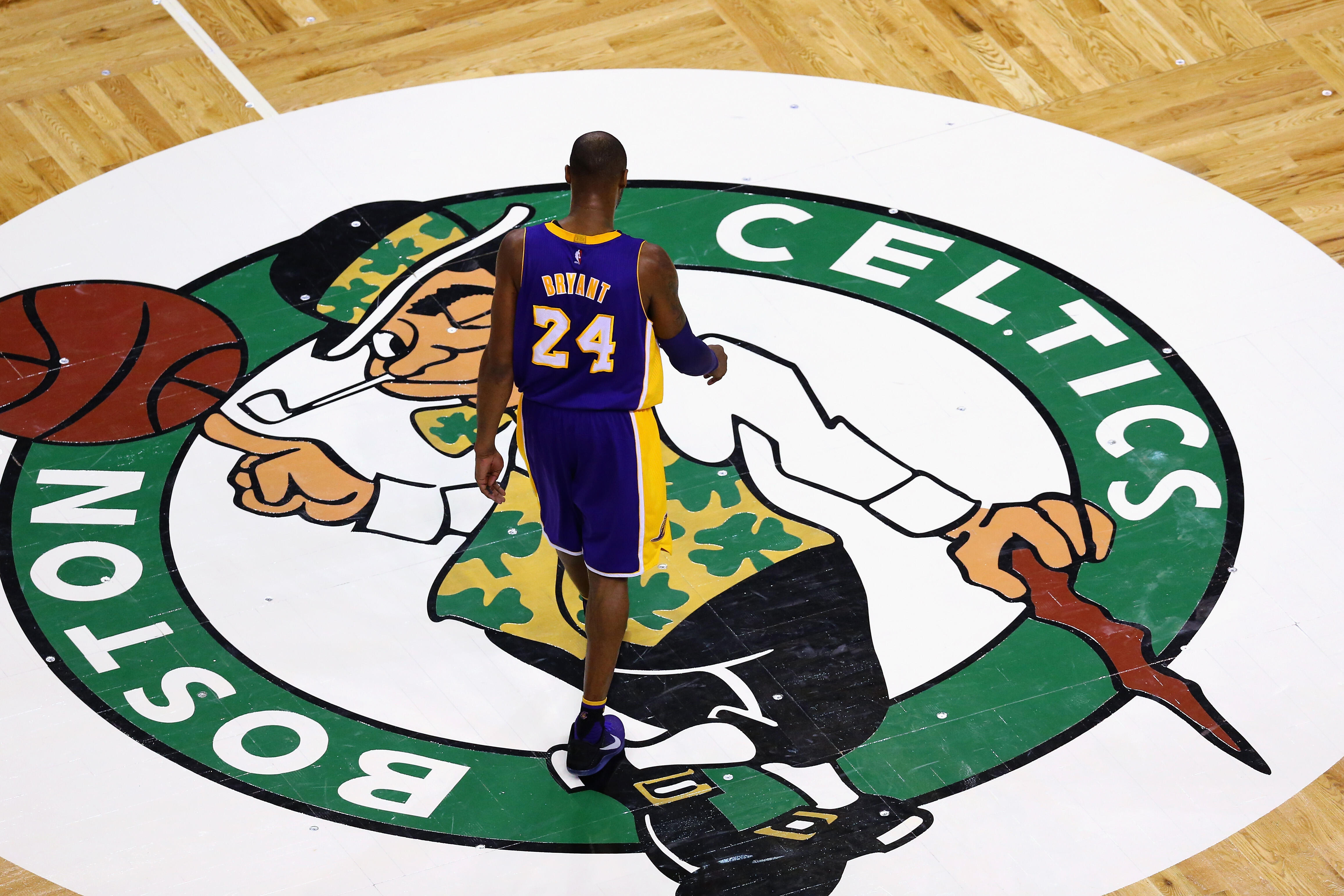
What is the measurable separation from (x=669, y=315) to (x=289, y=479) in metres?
1.43

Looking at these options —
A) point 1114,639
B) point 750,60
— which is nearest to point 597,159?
point 1114,639

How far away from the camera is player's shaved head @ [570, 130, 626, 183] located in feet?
10.6

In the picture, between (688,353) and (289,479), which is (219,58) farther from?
(688,353)

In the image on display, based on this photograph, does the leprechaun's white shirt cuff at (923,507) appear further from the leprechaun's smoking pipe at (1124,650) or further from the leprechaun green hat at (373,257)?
the leprechaun green hat at (373,257)

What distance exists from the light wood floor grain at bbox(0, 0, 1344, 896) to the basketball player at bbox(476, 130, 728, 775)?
2361mm

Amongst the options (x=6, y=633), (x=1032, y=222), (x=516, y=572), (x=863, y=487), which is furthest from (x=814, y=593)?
(x=6, y=633)

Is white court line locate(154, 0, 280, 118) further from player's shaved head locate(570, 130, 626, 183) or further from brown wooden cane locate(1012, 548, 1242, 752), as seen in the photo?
brown wooden cane locate(1012, 548, 1242, 752)

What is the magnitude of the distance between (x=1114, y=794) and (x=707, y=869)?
2.93ft

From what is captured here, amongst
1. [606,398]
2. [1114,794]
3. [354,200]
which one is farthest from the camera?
[354,200]

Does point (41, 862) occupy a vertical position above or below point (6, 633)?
below

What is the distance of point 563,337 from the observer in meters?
3.35

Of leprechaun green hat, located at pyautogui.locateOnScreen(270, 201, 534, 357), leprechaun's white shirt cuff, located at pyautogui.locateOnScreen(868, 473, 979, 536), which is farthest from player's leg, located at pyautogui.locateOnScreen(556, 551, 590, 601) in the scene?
leprechaun green hat, located at pyautogui.locateOnScreen(270, 201, 534, 357)

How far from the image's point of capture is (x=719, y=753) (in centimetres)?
376

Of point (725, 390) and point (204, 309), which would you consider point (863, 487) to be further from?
point (204, 309)
